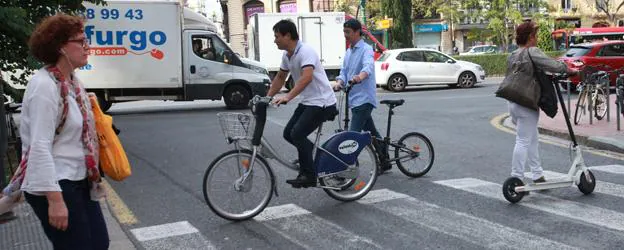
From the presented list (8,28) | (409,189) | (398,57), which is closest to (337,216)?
(409,189)

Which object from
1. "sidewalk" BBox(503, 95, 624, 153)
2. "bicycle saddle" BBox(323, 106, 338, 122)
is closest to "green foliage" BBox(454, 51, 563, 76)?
"sidewalk" BBox(503, 95, 624, 153)

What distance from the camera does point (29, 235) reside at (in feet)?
16.5

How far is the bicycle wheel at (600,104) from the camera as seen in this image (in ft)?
39.0

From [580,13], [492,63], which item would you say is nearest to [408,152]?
[492,63]

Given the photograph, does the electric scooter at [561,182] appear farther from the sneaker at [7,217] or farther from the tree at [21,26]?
the tree at [21,26]

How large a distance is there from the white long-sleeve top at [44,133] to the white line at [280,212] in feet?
9.55

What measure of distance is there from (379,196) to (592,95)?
23.8 ft

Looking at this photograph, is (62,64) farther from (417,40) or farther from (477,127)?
(417,40)

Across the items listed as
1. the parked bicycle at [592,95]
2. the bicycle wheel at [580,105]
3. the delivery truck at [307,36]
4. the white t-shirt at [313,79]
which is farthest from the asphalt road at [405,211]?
the delivery truck at [307,36]

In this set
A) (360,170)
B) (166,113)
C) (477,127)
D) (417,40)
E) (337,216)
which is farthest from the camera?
(417,40)

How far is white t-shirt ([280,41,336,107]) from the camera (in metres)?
5.66

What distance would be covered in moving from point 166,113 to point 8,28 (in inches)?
324

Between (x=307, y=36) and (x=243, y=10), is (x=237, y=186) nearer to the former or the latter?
(x=307, y=36)

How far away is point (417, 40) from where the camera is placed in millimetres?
57000
